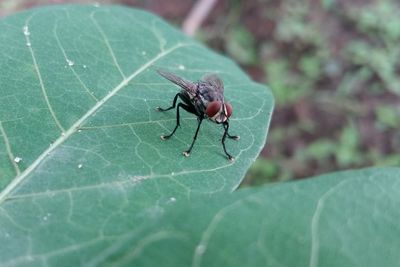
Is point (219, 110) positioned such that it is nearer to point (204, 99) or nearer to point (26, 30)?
point (204, 99)

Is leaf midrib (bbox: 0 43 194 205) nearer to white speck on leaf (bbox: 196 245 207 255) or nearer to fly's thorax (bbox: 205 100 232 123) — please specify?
fly's thorax (bbox: 205 100 232 123)

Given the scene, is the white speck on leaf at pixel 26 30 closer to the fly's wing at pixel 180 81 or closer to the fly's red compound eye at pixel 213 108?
the fly's wing at pixel 180 81

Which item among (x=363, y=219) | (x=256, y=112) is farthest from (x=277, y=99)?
(x=363, y=219)

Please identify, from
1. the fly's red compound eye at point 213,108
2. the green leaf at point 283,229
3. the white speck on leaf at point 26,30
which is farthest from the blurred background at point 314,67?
the green leaf at point 283,229

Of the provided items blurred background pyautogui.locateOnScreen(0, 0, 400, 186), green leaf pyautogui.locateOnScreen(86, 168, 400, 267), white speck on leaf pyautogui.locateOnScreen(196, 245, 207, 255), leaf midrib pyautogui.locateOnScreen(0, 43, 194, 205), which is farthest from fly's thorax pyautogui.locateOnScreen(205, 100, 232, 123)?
blurred background pyautogui.locateOnScreen(0, 0, 400, 186)

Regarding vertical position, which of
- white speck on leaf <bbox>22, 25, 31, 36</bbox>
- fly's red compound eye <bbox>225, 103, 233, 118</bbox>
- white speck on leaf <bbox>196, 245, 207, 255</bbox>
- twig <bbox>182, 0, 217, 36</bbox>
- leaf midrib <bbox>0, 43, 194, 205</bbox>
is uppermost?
white speck on leaf <bbox>196, 245, 207, 255</bbox>

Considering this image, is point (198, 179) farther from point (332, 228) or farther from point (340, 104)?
point (340, 104)

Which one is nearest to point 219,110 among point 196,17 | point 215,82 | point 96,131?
point 215,82
